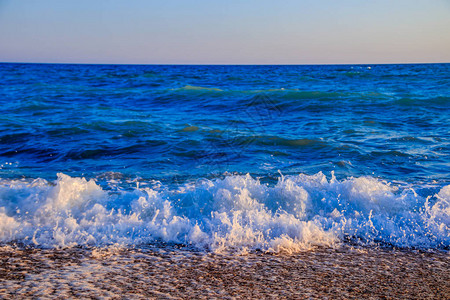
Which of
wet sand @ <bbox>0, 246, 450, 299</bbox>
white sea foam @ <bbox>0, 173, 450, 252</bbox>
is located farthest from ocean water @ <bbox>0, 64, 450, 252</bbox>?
→ wet sand @ <bbox>0, 246, 450, 299</bbox>

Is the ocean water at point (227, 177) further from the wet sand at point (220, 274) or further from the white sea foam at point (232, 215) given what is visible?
the wet sand at point (220, 274)

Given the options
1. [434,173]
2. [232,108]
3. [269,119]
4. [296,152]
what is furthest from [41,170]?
[232,108]

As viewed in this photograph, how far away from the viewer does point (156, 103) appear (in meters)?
13.9

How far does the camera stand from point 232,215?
394 centimetres

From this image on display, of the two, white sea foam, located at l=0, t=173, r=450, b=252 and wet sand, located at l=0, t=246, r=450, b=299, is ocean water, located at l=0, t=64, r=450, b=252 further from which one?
wet sand, located at l=0, t=246, r=450, b=299

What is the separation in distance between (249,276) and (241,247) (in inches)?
20.4

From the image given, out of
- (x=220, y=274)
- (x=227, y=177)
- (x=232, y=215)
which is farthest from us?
(x=227, y=177)

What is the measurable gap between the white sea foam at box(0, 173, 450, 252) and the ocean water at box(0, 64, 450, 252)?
1 centimetres

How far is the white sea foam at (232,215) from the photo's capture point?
349 cm

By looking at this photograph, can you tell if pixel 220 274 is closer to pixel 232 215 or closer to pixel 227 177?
pixel 232 215

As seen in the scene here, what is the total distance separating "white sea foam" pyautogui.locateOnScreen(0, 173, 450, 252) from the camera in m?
3.49

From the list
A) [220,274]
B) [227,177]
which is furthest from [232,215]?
[220,274]

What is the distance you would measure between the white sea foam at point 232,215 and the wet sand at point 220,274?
208mm

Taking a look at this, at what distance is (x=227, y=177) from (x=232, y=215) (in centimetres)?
75
